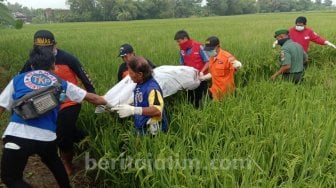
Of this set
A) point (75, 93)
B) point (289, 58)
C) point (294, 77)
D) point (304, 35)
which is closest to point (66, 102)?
point (75, 93)

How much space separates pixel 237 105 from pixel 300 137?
42.7 inches

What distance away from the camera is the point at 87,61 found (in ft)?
24.4

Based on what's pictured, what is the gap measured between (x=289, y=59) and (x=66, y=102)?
3096 mm

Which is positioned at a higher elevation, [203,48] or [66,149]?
[203,48]

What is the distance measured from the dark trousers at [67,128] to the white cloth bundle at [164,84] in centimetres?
25

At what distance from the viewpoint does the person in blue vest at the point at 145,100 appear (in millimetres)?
2844

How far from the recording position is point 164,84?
4.12 m

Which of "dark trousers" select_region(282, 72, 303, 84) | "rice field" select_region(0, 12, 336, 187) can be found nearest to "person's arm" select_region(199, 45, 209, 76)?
"rice field" select_region(0, 12, 336, 187)

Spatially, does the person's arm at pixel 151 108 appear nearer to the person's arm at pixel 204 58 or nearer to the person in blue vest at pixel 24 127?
the person in blue vest at pixel 24 127

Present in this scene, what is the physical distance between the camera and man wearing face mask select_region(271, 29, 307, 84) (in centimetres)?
495

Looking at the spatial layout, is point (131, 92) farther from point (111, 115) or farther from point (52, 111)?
point (52, 111)

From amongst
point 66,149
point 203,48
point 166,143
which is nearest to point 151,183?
point 166,143

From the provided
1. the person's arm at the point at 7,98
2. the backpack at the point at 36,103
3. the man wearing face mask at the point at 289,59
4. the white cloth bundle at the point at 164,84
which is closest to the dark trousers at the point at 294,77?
the man wearing face mask at the point at 289,59

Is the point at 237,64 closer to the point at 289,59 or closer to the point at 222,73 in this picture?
the point at 222,73
